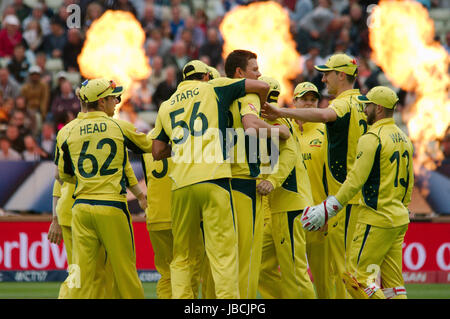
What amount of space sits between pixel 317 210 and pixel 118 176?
217cm

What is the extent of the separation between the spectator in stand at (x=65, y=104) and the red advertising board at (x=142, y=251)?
11.5ft

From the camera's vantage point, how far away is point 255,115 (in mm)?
7617

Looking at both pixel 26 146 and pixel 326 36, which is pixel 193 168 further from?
pixel 326 36

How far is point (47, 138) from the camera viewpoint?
15945 millimetres

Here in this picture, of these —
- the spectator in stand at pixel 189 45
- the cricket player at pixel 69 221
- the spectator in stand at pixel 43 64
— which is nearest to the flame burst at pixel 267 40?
the spectator in stand at pixel 189 45

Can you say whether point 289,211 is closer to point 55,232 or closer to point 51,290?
point 55,232

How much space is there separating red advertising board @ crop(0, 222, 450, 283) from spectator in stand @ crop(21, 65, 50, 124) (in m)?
4.68

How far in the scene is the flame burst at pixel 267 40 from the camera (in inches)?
678

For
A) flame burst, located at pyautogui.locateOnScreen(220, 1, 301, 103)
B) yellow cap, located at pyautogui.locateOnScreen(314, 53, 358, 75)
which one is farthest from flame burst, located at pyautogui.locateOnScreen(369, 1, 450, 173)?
yellow cap, located at pyautogui.locateOnScreen(314, 53, 358, 75)

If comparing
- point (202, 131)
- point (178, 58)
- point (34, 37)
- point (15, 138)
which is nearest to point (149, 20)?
point (178, 58)

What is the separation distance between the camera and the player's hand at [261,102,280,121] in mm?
8133

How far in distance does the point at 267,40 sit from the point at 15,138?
236 inches

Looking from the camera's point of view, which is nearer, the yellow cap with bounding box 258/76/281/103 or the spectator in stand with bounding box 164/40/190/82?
the yellow cap with bounding box 258/76/281/103

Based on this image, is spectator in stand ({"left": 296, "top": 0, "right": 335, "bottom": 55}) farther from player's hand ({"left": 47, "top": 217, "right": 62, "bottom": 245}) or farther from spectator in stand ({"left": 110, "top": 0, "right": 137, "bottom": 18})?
player's hand ({"left": 47, "top": 217, "right": 62, "bottom": 245})
